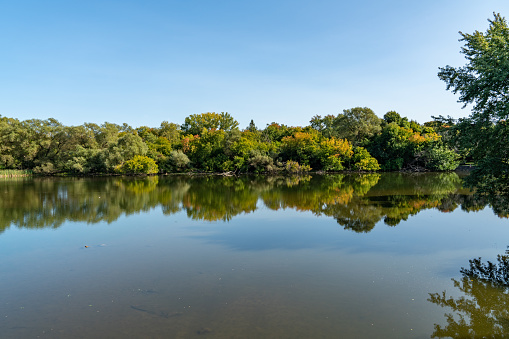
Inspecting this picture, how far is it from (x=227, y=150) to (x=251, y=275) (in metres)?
45.5

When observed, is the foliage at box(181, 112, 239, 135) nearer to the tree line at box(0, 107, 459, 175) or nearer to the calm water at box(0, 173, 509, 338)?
the tree line at box(0, 107, 459, 175)

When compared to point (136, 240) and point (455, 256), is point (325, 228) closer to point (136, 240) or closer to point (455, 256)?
point (455, 256)

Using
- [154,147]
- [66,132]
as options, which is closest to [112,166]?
[154,147]

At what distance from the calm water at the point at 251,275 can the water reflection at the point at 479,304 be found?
0.03 metres

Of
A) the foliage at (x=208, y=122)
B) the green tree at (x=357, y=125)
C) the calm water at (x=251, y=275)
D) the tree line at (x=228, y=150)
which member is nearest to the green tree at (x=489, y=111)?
the calm water at (x=251, y=275)

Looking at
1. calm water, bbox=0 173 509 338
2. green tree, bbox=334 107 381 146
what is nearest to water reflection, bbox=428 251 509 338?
calm water, bbox=0 173 509 338

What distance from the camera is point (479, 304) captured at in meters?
6.15

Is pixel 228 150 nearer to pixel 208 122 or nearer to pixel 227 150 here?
pixel 227 150

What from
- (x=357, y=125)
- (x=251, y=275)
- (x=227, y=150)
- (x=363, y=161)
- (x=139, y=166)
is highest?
Answer: (x=357, y=125)

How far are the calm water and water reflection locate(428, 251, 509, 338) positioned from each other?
0.10 ft

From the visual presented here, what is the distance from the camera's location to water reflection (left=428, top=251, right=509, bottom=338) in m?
5.28

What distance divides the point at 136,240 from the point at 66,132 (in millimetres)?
51539

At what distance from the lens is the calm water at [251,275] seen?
553cm

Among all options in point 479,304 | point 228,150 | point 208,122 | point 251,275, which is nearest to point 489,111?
point 479,304
